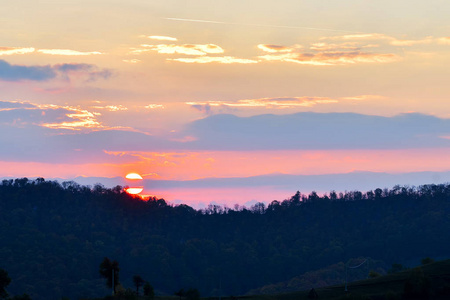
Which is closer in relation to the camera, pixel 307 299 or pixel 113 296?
pixel 113 296

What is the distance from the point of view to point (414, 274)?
19812cm

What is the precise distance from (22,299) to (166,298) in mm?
37572

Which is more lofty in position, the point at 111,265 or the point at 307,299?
the point at 111,265

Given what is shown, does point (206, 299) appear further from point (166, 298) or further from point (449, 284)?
point (449, 284)

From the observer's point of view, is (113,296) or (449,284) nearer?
(113,296)

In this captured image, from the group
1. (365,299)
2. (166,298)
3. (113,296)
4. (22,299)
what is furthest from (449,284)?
(22,299)

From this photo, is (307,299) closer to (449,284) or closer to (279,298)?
(279,298)

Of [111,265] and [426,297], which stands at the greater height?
[111,265]

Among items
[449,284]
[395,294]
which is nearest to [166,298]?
[395,294]

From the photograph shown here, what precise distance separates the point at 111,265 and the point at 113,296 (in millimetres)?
16246

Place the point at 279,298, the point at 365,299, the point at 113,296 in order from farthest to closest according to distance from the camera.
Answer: the point at 279,298 → the point at 365,299 → the point at 113,296

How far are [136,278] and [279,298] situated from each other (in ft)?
132

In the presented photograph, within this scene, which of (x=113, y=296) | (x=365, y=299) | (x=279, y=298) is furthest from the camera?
(x=279, y=298)

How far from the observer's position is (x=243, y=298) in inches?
7628
